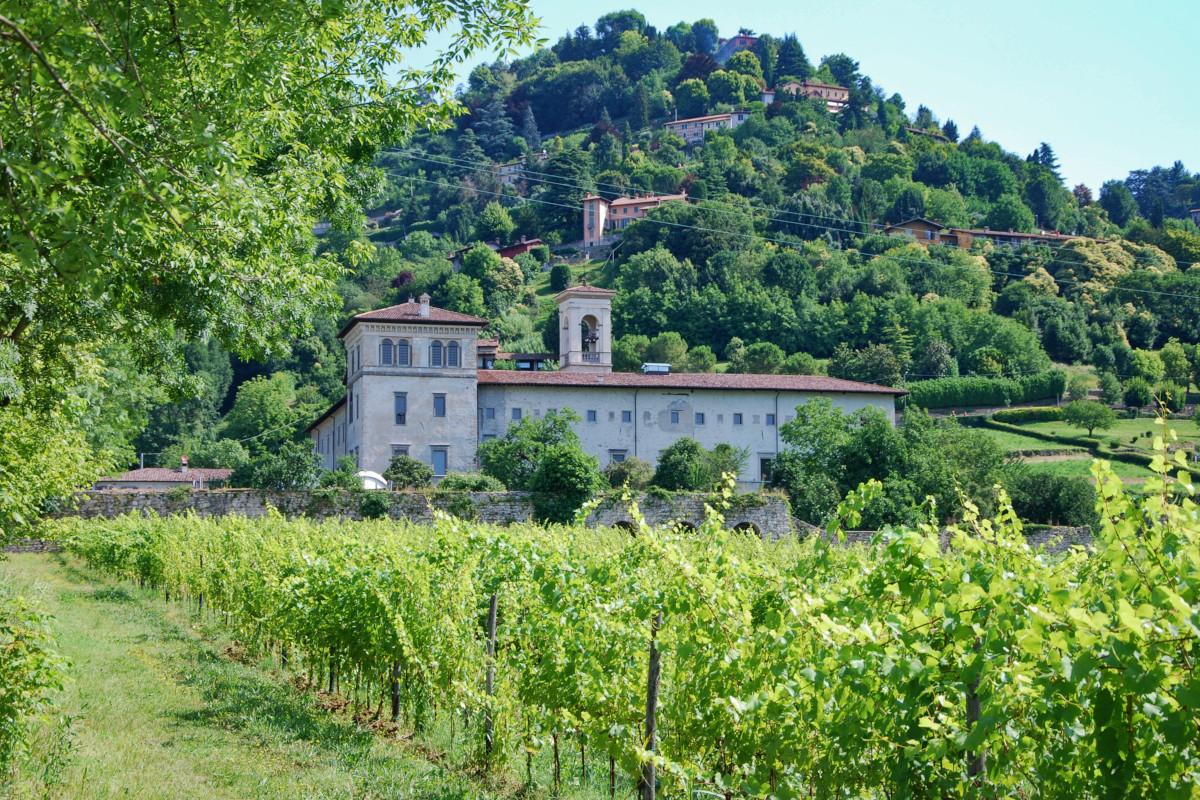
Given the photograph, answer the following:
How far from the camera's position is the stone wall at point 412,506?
112ft

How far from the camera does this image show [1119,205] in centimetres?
15162

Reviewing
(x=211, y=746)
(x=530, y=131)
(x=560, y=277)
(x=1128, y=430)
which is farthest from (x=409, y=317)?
(x=530, y=131)

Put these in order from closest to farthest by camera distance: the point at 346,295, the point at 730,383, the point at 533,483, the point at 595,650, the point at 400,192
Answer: the point at 595,650
the point at 533,483
the point at 730,383
the point at 346,295
the point at 400,192

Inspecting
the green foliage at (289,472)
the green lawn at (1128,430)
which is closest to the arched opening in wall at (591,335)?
the green foliage at (289,472)

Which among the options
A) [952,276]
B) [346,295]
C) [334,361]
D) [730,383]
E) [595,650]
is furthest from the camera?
[952,276]

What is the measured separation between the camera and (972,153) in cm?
15838

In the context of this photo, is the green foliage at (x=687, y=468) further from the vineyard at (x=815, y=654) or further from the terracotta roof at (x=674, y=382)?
the vineyard at (x=815, y=654)

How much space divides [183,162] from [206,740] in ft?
16.3

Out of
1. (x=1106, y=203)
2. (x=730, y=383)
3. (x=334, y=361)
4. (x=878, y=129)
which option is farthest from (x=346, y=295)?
(x=1106, y=203)

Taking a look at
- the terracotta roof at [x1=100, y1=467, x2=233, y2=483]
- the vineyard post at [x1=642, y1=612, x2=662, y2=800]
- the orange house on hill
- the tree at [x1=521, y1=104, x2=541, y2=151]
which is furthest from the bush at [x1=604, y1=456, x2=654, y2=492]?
the tree at [x1=521, y1=104, x2=541, y2=151]

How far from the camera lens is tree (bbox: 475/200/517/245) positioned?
129m

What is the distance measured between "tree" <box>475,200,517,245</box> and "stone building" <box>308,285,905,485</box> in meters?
74.6

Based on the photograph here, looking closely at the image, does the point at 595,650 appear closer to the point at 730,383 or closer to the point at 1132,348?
→ the point at 730,383

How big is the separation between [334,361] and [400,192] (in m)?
61.9
